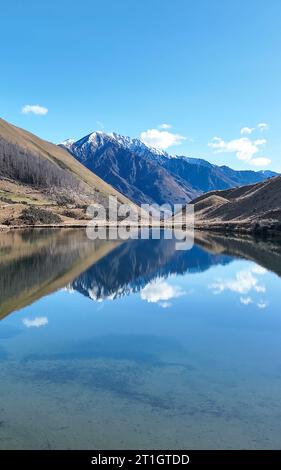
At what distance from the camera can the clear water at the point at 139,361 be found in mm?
14398

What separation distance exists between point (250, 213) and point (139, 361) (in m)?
114

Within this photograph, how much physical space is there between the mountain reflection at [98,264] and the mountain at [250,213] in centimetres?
2576

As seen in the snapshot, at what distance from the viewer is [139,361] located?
21.3m

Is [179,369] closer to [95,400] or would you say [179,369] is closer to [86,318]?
[95,400]

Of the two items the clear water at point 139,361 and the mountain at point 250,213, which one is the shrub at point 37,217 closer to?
the mountain at point 250,213

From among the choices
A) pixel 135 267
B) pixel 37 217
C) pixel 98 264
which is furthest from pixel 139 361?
pixel 37 217

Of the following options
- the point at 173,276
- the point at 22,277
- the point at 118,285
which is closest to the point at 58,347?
the point at 118,285

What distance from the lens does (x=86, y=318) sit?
1201 inches

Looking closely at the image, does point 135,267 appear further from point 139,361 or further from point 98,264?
point 139,361

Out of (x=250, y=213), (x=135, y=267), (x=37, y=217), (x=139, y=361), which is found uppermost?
(x=250, y=213)

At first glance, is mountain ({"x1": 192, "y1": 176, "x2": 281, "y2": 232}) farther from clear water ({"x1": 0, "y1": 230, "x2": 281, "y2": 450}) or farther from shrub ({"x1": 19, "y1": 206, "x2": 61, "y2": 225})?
clear water ({"x1": 0, "y1": 230, "x2": 281, "y2": 450})

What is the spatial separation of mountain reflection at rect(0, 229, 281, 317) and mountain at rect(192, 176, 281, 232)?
25.8 m

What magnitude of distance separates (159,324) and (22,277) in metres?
22.2

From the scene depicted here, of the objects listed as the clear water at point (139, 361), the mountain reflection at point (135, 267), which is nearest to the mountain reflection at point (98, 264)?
the mountain reflection at point (135, 267)
